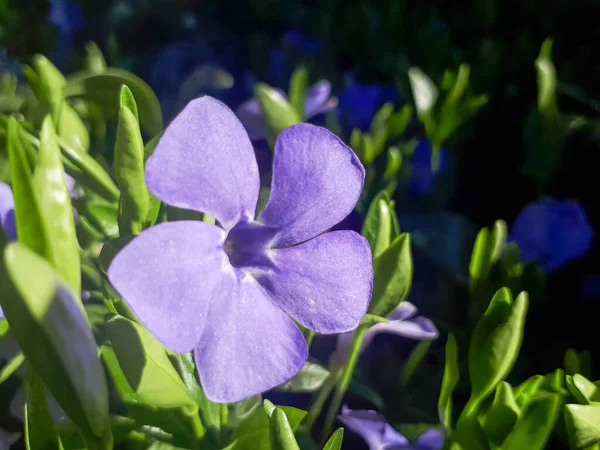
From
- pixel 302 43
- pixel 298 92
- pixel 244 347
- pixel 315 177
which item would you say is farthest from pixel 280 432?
pixel 302 43

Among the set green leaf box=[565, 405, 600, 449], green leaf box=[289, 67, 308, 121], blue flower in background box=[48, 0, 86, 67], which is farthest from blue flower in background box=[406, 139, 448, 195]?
blue flower in background box=[48, 0, 86, 67]

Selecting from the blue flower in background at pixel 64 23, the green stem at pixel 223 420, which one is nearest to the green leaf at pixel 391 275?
the green stem at pixel 223 420

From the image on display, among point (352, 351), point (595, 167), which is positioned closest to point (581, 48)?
point (595, 167)

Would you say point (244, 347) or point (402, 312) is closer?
point (244, 347)

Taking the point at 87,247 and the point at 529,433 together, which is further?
the point at 87,247

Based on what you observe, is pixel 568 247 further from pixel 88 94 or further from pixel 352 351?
pixel 88 94

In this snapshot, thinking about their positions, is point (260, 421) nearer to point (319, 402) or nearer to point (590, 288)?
point (319, 402)
